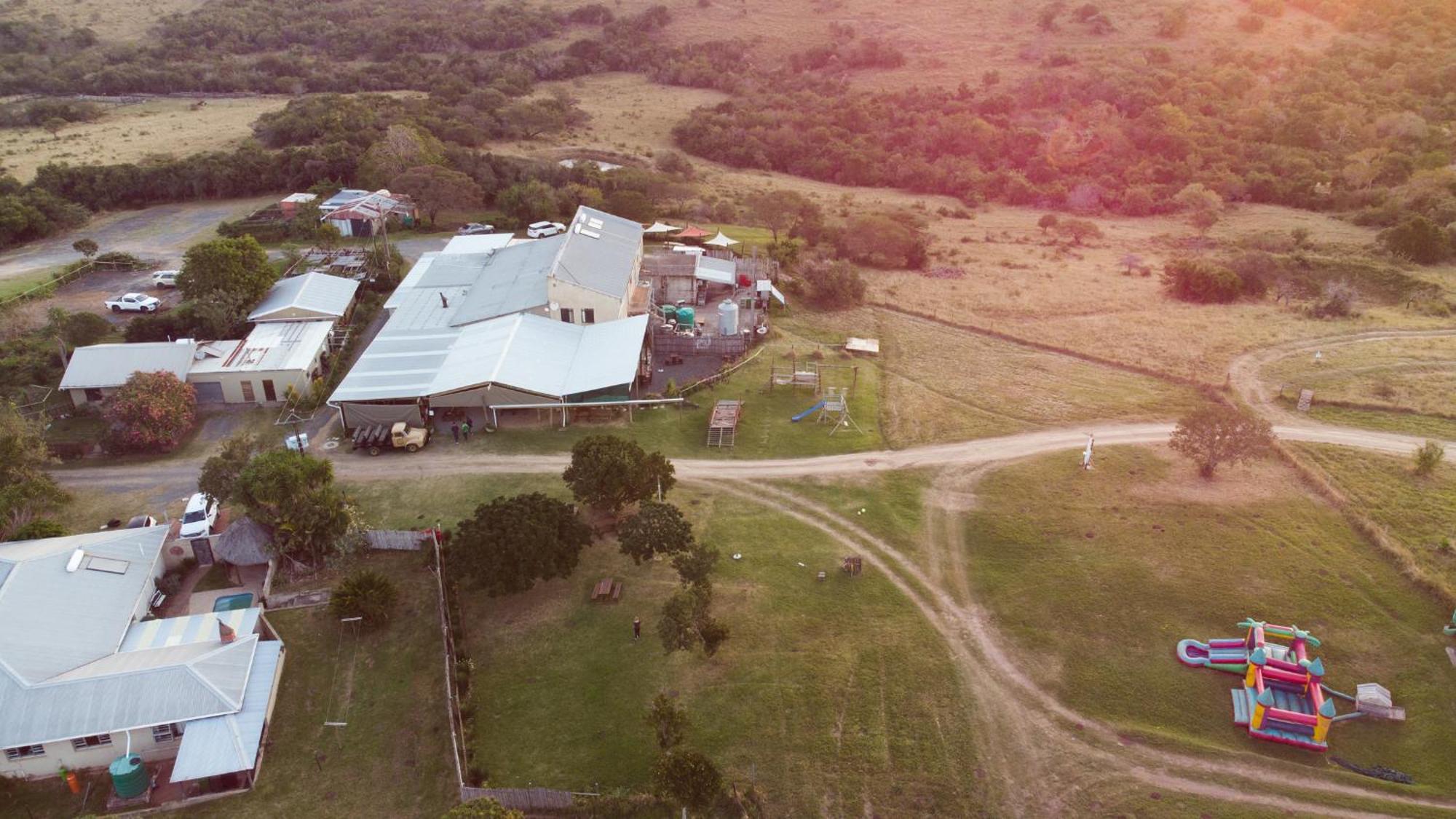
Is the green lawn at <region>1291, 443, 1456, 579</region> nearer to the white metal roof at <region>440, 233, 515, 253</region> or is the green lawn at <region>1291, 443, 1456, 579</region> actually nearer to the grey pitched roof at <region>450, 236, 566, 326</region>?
the grey pitched roof at <region>450, 236, 566, 326</region>

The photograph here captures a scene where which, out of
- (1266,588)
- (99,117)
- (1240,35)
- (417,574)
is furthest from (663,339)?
(1240,35)

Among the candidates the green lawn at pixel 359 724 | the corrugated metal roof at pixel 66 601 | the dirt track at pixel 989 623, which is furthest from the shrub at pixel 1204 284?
the corrugated metal roof at pixel 66 601

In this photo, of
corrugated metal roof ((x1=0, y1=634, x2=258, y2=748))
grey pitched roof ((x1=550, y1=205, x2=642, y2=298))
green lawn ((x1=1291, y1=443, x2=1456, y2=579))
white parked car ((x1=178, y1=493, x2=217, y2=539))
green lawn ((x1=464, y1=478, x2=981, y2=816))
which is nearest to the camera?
corrugated metal roof ((x1=0, y1=634, x2=258, y2=748))

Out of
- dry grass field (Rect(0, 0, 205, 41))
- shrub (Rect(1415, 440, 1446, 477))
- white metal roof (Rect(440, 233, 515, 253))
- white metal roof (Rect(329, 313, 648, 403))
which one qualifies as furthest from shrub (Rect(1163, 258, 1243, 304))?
dry grass field (Rect(0, 0, 205, 41))

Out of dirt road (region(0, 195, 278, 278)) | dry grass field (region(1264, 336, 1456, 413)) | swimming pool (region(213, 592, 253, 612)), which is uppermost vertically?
dirt road (region(0, 195, 278, 278))

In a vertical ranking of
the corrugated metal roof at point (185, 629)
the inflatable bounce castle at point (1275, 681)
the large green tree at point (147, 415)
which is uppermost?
the large green tree at point (147, 415)

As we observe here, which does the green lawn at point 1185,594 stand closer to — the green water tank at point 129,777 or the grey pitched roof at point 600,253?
the grey pitched roof at point 600,253

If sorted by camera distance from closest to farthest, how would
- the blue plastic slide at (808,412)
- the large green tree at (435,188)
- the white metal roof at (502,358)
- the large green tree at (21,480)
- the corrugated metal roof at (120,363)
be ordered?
the large green tree at (21,480) → the white metal roof at (502,358) → the corrugated metal roof at (120,363) → the blue plastic slide at (808,412) → the large green tree at (435,188)
